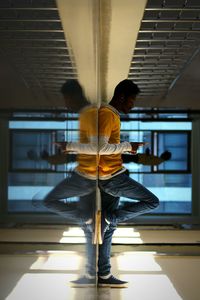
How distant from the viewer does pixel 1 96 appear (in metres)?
0.51

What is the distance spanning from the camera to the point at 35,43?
1.93 ft

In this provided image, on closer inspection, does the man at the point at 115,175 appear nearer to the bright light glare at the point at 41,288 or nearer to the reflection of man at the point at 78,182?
the reflection of man at the point at 78,182

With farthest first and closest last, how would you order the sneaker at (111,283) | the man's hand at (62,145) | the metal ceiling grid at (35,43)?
the sneaker at (111,283) → the man's hand at (62,145) → the metal ceiling grid at (35,43)

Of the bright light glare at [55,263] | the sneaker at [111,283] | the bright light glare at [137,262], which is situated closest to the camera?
the bright light glare at [55,263]

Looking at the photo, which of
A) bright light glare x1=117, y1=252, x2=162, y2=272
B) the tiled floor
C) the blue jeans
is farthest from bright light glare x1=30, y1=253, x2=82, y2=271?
bright light glare x1=117, y1=252, x2=162, y2=272

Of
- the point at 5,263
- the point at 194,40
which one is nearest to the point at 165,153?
the point at 194,40

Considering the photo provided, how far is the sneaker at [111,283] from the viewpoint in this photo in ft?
5.02

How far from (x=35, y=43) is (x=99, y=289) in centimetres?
111

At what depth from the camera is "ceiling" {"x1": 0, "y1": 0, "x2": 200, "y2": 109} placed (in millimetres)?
561

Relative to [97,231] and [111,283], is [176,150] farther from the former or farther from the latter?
[97,231]

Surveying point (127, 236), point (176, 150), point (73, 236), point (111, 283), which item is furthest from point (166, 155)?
point (73, 236)

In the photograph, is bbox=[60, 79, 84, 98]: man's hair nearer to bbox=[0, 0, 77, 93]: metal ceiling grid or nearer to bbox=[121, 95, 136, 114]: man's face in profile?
bbox=[0, 0, 77, 93]: metal ceiling grid

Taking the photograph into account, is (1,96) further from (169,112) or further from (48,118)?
(169,112)

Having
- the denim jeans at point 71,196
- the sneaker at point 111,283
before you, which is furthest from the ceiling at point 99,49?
the sneaker at point 111,283
